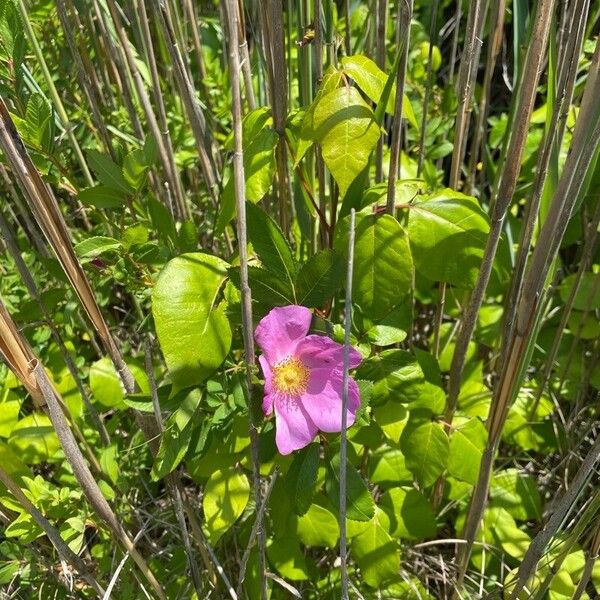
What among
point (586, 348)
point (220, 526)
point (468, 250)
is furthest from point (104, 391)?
point (586, 348)

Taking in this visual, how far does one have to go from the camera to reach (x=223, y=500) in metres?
0.83

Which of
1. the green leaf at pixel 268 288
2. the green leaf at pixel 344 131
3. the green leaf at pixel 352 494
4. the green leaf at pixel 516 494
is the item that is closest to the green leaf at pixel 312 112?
the green leaf at pixel 344 131

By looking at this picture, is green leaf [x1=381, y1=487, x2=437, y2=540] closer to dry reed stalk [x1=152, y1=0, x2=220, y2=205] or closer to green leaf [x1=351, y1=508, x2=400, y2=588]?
green leaf [x1=351, y1=508, x2=400, y2=588]

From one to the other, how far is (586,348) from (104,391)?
32.7 inches

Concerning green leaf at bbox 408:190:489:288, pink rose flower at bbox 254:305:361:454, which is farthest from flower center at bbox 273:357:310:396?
green leaf at bbox 408:190:489:288

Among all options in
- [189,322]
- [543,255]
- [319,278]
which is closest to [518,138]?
[543,255]

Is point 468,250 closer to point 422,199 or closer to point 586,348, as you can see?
point 422,199

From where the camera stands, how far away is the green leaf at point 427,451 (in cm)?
84

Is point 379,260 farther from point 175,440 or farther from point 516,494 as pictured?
point 516,494

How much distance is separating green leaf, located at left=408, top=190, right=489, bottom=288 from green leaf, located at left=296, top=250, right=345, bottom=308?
0.10 meters

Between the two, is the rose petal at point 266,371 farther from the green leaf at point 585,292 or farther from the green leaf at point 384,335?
the green leaf at point 585,292

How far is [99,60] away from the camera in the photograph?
3.74ft

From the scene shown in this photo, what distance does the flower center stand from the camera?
2.28 ft

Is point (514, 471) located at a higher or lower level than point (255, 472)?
lower
